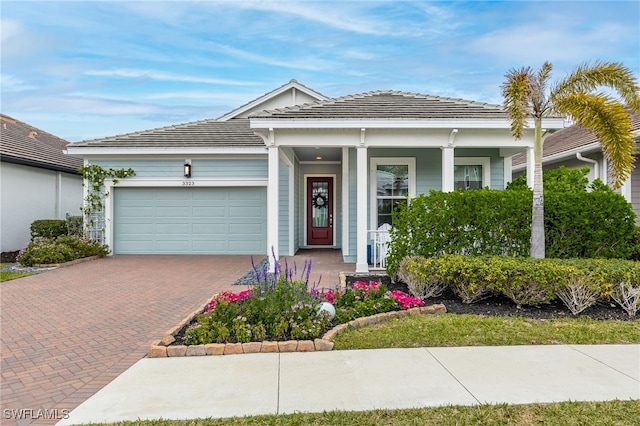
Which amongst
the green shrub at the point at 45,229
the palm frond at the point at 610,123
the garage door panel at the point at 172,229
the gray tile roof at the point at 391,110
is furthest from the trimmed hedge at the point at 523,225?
the green shrub at the point at 45,229

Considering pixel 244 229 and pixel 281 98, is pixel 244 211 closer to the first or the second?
pixel 244 229

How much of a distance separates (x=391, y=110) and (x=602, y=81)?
3.67 metres

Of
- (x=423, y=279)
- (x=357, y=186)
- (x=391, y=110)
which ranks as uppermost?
(x=391, y=110)

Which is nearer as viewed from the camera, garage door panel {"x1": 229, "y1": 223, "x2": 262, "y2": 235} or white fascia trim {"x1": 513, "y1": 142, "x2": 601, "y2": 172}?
white fascia trim {"x1": 513, "y1": 142, "x2": 601, "y2": 172}

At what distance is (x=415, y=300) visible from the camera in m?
5.27

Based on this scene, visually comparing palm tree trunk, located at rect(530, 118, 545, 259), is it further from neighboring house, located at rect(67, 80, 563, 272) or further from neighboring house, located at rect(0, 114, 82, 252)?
neighboring house, located at rect(0, 114, 82, 252)

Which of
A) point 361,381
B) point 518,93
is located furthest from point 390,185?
point 361,381

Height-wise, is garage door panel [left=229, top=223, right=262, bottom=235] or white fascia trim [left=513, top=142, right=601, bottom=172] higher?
white fascia trim [left=513, top=142, right=601, bottom=172]

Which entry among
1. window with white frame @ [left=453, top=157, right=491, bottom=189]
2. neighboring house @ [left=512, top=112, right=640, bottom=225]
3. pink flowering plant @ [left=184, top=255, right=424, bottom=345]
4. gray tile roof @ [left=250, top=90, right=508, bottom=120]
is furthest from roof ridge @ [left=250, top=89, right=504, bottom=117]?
pink flowering plant @ [left=184, top=255, right=424, bottom=345]

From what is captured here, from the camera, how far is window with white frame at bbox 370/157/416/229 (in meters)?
9.77

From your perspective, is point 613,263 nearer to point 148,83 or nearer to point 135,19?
point 135,19

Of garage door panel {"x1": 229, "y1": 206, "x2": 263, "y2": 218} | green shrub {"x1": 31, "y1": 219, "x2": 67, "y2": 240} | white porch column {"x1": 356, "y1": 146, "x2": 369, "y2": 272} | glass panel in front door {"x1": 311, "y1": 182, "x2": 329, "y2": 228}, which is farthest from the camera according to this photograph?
glass panel in front door {"x1": 311, "y1": 182, "x2": 329, "y2": 228}

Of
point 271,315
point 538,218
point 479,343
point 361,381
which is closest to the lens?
point 361,381

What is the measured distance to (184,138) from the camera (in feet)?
38.9
